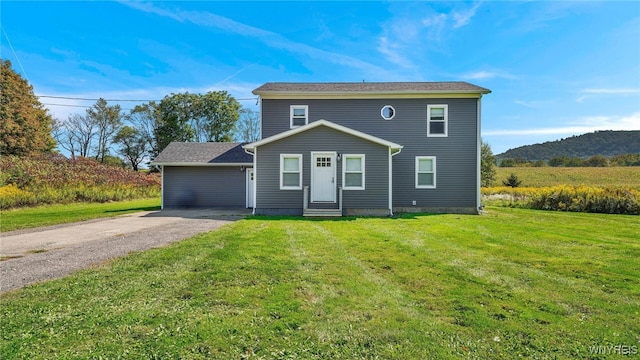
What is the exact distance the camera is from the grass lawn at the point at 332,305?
286 centimetres

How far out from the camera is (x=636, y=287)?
436 cm

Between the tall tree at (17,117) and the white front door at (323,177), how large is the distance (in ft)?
95.3

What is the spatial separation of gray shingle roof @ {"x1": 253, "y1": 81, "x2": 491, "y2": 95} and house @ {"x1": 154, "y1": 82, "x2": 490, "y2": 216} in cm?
5

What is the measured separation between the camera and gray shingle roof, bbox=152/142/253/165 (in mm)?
17219

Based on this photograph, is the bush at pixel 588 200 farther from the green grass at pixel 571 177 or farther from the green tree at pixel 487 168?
the green grass at pixel 571 177

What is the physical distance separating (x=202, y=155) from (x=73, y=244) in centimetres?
1129

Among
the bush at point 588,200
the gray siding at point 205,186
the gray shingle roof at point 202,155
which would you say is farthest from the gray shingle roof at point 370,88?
the bush at point 588,200

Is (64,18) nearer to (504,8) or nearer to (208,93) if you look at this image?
(504,8)

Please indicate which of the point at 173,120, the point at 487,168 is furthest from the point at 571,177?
the point at 173,120

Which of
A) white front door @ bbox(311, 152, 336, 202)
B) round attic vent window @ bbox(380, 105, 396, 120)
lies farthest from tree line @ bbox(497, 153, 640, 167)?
white front door @ bbox(311, 152, 336, 202)

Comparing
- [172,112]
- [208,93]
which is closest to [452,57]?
[208,93]

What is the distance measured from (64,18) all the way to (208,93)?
2787cm

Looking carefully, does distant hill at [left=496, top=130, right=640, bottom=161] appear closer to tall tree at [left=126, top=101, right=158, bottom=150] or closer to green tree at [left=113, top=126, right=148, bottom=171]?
tall tree at [left=126, top=101, right=158, bottom=150]

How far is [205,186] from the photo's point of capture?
17422 millimetres
